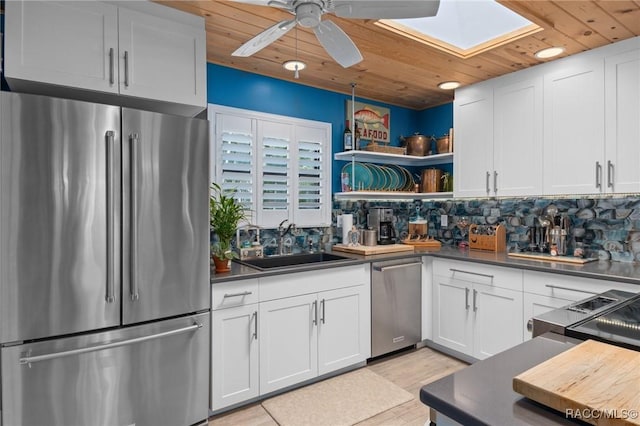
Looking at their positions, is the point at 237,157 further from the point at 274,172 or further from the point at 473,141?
the point at 473,141

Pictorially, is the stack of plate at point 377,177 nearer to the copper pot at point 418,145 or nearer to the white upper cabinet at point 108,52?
the copper pot at point 418,145

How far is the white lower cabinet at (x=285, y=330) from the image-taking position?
234cm

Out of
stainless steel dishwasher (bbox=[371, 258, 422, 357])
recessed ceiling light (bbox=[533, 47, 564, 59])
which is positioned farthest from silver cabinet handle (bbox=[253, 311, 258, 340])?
recessed ceiling light (bbox=[533, 47, 564, 59])

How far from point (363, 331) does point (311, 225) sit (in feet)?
3.42

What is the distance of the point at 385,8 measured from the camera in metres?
1.53

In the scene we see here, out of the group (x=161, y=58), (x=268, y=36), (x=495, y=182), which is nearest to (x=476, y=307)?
(x=495, y=182)

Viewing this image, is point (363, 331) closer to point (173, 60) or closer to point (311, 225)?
point (311, 225)

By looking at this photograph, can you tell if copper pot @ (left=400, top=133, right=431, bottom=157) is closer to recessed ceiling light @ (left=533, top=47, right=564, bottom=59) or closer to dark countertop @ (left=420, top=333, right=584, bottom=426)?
recessed ceiling light @ (left=533, top=47, right=564, bottom=59)

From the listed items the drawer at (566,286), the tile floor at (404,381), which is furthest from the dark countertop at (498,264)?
the tile floor at (404,381)

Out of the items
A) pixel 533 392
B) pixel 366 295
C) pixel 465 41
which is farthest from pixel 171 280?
pixel 465 41

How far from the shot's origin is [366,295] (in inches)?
119

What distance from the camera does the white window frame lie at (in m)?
2.92

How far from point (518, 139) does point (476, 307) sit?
1.42 meters

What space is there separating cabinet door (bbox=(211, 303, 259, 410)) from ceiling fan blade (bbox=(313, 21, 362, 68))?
1.61 m
